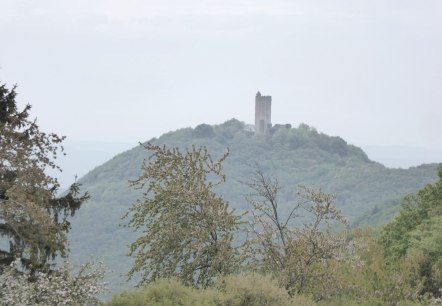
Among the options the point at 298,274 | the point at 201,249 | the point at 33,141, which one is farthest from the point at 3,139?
the point at 298,274

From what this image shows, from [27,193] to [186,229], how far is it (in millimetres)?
5810

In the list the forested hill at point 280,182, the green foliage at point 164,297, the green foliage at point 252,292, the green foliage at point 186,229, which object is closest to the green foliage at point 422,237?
the green foliage at point 186,229

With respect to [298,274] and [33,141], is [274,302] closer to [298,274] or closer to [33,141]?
[298,274]

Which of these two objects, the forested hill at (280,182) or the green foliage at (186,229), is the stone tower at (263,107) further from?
the green foliage at (186,229)

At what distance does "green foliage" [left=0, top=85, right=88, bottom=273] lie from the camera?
17312 mm

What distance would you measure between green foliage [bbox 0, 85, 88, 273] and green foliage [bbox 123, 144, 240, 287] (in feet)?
11.6

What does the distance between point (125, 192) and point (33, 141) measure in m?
146

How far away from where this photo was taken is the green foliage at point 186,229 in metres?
22.5

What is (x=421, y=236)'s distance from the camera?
3619 centimetres

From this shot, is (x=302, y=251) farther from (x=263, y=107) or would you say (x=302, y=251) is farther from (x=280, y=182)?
(x=263, y=107)

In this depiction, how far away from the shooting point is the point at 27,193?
18125mm

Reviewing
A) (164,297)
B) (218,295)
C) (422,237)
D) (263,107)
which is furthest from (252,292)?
(263,107)

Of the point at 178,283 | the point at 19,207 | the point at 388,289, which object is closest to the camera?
the point at 19,207

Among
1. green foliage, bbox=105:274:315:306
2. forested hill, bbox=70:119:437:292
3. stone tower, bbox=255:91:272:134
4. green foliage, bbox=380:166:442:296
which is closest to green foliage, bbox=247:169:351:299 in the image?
green foliage, bbox=105:274:315:306
